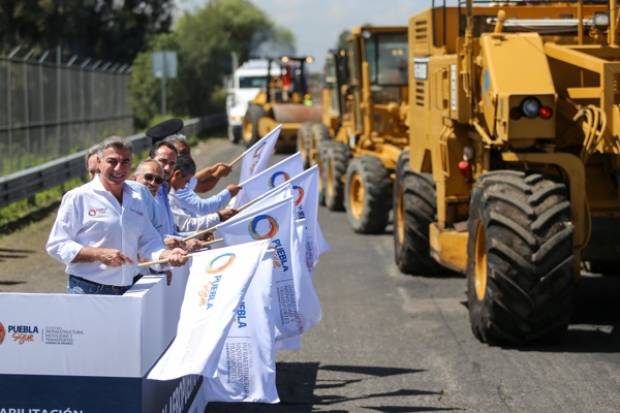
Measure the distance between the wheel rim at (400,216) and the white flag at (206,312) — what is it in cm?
768

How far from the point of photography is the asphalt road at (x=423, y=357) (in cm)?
887

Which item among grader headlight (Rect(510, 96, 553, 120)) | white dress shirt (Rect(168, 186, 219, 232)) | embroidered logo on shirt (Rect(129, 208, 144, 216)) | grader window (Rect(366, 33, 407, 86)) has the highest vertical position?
grader window (Rect(366, 33, 407, 86))

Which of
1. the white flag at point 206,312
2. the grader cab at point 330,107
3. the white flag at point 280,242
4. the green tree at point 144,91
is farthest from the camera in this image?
the green tree at point 144,91

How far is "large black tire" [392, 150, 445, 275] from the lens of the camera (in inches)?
563

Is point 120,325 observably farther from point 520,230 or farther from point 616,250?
point 616,250

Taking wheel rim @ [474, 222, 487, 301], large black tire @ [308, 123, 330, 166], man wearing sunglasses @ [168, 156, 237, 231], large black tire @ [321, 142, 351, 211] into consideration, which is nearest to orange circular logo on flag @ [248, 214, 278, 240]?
man wearing sunglasses @ [168, 156, 237, 231]

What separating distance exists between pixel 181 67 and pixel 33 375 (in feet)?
161

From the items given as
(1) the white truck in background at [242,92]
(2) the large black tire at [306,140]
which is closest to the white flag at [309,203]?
(2) the large black tire at [306,140]

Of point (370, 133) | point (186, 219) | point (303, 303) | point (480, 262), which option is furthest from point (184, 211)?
point (370, 133)

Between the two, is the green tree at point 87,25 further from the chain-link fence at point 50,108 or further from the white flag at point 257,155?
the white flag at point 257,155

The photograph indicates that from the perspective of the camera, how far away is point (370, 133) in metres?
20.1

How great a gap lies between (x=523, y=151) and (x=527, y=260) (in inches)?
46.3

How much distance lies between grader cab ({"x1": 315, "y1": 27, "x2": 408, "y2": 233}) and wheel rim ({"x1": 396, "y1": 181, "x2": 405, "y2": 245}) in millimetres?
2903

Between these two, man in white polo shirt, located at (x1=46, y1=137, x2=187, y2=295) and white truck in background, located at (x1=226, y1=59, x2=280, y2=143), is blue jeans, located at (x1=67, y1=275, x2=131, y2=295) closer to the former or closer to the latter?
man in white polo shirt, located at (x1=46, y1=137, x2=187, y2=295)
